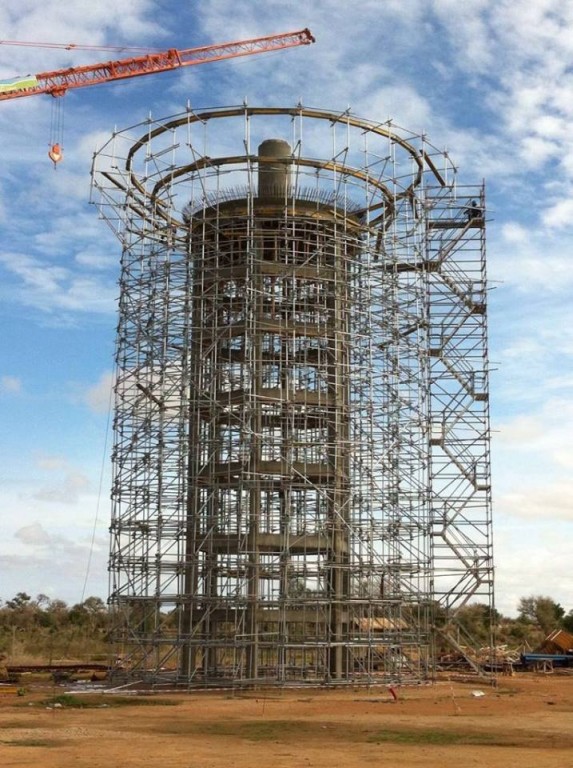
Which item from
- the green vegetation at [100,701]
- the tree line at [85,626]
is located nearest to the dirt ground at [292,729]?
the green vegetation at [100,701]

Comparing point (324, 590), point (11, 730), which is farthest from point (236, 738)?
point (324, 590)

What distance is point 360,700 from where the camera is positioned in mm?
33094

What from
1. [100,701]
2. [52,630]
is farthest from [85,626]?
[100,701]

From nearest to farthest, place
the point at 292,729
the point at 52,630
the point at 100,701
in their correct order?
1. the point at 292,729
2. the point at 100,701
3. the point at 52,630

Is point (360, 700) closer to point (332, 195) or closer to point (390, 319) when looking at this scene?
point (390, 319)

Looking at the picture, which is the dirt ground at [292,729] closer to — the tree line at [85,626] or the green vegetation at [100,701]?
the green vegetation at [100,701]

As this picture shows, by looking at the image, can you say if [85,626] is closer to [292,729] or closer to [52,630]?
[52,630]

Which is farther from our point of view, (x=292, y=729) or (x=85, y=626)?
(x=85, y=626)

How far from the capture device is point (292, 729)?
2534 centimetres

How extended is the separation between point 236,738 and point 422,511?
18675mm

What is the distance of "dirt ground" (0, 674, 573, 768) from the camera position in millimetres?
20500

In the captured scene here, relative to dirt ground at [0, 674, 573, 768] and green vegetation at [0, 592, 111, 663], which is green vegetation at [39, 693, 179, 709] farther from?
green vegetation at [0, 592, 111, 663]

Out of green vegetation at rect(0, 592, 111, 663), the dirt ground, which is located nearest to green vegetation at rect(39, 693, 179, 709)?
the dirt ground

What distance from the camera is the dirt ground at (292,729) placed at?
67.3 feet
